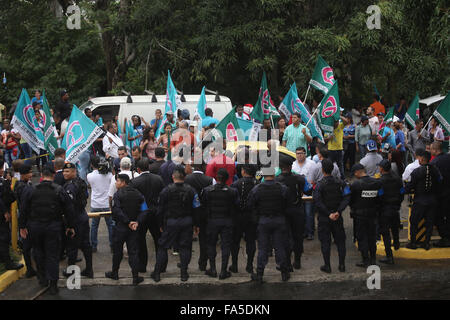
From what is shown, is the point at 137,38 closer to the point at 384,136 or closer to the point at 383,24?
the point at 383,24

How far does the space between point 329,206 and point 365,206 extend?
0.60 meters

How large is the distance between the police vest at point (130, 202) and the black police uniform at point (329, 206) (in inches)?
107

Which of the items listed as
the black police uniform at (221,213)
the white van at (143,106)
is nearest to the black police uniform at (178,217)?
the black police uniform at (221,213)

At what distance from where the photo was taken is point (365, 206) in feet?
32.2

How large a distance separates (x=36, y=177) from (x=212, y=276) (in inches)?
361

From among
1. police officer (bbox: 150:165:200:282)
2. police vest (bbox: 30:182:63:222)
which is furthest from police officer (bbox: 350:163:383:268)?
police vest (bbox: 30:182:63:222)

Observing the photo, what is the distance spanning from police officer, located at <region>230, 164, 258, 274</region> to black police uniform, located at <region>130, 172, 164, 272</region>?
1211 mm

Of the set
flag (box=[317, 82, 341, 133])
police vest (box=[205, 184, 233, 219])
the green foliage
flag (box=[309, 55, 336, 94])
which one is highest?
the green foliage

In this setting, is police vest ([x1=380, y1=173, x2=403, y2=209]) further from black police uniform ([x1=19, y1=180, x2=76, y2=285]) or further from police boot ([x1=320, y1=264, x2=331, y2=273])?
black police uniform ([x1=19, y1=180, x2=76, y2=285])

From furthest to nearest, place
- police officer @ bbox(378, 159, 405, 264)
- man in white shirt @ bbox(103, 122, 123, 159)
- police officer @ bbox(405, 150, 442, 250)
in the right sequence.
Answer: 1. man in white shirt @ bbox(103, 122, 123, 159)
2. police officer @ bbox(405, 150, 442, 250)
3. police officer @ bbox(378, 159, 405, 264)

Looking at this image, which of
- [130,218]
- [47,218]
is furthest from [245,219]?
[47,218]

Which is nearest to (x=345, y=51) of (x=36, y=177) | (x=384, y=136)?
(x=384, y=136)

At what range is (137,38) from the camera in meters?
21.0

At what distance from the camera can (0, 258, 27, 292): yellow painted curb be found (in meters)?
9.09
